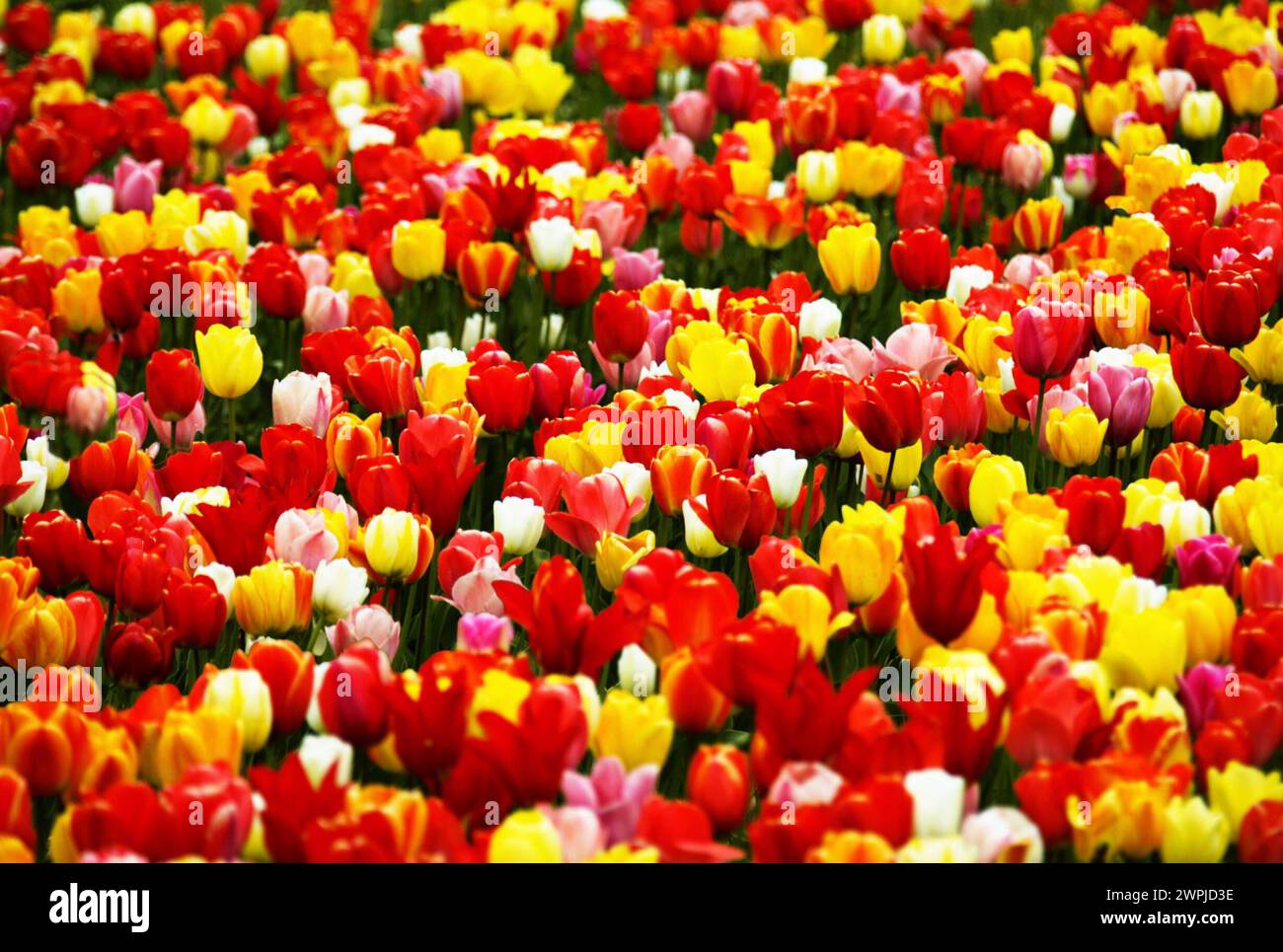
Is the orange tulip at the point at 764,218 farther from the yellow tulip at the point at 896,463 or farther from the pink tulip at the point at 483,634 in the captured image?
the pink tulip at the point at 483,634

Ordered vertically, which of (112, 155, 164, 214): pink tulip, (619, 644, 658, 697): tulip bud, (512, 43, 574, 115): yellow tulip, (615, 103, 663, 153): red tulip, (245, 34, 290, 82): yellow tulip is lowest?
(619, 644, 658, 697): tulip bud

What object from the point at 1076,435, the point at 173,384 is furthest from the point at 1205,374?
the point at 173,384

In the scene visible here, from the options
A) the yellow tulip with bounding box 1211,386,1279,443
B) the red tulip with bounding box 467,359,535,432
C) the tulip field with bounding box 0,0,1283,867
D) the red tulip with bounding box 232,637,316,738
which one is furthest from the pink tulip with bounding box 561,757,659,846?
the yellow tulip with bounding box 1211,386,1279,443

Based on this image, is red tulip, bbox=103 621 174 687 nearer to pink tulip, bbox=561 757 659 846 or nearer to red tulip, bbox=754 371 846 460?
pink tulip, bbox=561 757 659 846

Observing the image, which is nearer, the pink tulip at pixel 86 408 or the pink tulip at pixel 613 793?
the pink tulip at pixel 613 793

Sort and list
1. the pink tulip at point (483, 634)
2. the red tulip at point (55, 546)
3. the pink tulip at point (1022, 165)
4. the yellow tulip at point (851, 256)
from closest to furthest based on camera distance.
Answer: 1. the pink tulip at point (483, 634)
2. the red tulip at point (55, 546)
3. the yellow tulip at point (851, 256)
4. the pink tulip at point (1022, 165)

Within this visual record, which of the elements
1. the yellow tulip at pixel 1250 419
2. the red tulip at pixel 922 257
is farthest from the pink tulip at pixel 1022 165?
the yellow tulip at pixel 1250 419

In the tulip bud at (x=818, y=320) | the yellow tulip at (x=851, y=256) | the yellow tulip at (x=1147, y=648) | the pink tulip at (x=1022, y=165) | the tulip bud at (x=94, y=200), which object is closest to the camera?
the yellow tulip at (x=1147, y=648)

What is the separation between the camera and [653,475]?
3.51m

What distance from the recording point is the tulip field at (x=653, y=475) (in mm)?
2479

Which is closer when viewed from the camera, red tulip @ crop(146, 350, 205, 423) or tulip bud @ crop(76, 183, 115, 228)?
red tulip @ crop(146, 350, 205, 423)

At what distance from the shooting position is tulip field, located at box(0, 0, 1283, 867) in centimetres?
248
